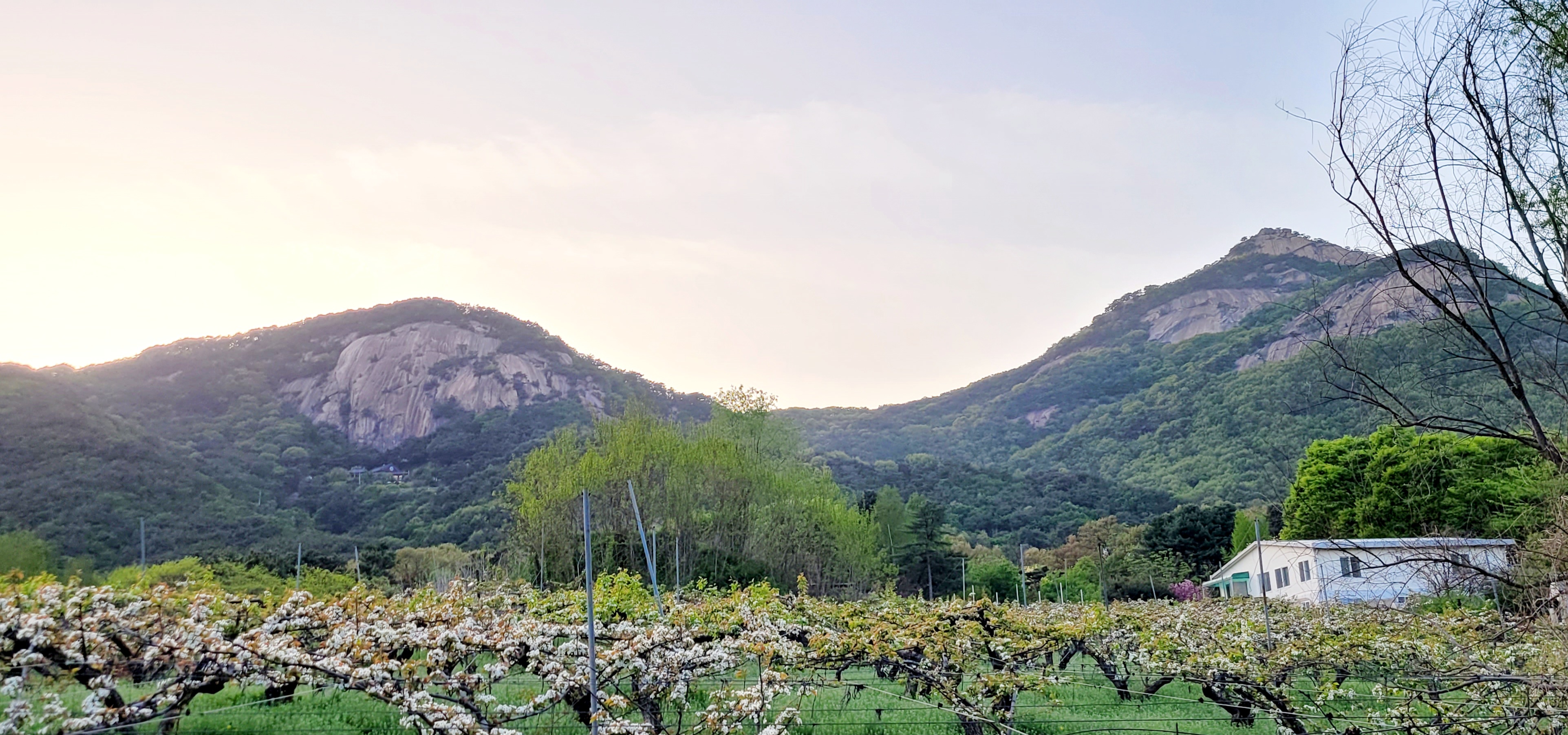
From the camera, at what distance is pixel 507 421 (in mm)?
53656

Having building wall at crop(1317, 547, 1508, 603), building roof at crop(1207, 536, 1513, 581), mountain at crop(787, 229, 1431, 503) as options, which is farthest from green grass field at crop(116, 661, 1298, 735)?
mountain at crop(787, 229, 1431, 503)

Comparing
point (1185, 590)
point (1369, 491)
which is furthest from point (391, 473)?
point (1369, 491)

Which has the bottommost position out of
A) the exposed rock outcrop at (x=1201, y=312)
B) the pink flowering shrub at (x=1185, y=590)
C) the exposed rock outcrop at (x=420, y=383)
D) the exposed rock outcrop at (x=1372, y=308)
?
the pink flowering shrub at (x=1185, y=590)

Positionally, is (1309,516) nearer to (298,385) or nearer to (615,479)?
(615,479)

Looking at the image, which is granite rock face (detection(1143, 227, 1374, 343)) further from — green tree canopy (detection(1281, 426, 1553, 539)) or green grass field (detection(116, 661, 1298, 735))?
green grass field (detection(116, 661, 1298, 735))

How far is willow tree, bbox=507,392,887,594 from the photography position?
2073cm

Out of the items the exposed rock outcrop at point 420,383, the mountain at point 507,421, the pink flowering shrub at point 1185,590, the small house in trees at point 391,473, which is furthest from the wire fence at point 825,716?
the exposed rock outcrop at point 420,383

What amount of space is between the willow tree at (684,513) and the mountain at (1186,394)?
1101cm

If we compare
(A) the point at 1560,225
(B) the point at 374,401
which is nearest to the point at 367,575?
(A) the point at 1560,225

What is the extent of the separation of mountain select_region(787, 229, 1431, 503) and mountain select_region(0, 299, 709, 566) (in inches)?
837

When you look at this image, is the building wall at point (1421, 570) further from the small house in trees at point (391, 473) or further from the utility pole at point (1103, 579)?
the small house in trees at point (391, 473)

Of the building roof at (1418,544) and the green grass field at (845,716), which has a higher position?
the building roof at (1418,544)

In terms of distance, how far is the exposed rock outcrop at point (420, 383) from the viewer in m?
55.6

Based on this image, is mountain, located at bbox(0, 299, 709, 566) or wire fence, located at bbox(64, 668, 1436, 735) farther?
mountain, located at bbox(0, 299, 709, 566)
